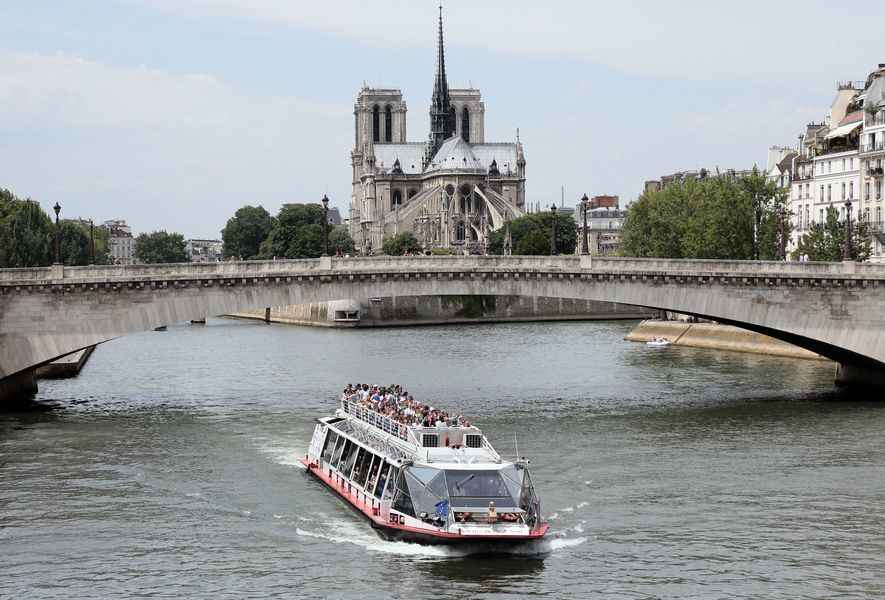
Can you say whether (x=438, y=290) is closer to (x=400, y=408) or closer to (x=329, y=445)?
(x=329, y=445)

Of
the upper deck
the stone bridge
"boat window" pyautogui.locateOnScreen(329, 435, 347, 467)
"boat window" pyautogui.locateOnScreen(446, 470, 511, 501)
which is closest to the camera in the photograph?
"boat window" pyautogui.locateOnScreen(446, 470, 511, 501)

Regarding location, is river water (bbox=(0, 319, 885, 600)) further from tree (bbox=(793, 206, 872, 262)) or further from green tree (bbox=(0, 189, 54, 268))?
green tree (bbox=(0, 189, 54, 268))

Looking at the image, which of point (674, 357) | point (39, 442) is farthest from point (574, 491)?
point (674, 357)

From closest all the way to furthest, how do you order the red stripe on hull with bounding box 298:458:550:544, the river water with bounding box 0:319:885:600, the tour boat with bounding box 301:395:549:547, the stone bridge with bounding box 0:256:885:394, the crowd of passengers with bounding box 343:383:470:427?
the river water with bounding box 0:319:885:600, the red stripe on hull with bounding box 298:458:550:544, the tour boat with bounding box 301:395:549:547, the crowd of passengers with bounding box 343:383:470:427, the stone bridge with bounding box 0:256:885:394

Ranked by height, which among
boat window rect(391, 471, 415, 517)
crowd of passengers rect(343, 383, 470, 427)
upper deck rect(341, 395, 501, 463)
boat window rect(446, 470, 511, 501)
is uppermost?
crowd of passengers rect(343, 383, 470, 427)

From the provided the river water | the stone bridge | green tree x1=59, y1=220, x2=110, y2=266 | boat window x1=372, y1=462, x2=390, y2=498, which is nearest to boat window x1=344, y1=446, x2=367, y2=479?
the river water

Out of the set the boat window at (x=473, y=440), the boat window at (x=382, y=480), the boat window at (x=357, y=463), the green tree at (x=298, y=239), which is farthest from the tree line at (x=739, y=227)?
the green tree at (x=298, y=239)

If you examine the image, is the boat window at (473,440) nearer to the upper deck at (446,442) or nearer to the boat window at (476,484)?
the upper deck at (446,442)

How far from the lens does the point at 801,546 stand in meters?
36.3

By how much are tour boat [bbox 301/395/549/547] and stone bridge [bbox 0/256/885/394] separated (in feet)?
66.4

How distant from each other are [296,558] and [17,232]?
8326 centimetres

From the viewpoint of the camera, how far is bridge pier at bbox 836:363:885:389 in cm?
6475

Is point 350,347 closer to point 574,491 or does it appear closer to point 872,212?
point 872,212

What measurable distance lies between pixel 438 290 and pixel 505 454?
17701 mm
